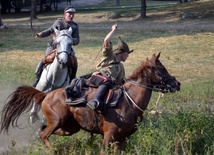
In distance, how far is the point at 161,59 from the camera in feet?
78.0

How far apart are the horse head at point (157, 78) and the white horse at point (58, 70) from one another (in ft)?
5.37

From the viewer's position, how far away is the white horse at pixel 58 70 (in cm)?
1080

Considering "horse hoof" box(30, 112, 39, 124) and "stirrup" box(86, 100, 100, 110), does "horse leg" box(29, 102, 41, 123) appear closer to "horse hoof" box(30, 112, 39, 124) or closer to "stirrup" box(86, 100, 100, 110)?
"horse hoof" box(30, 112, 39, 124)

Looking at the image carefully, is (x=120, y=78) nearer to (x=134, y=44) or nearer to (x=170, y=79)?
(x=170, y=79)

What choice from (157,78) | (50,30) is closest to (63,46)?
(50,30)

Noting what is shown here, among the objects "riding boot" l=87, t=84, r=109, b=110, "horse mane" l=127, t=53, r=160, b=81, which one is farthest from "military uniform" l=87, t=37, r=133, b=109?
"horse mane" l=127, t=53, r=160, b=81

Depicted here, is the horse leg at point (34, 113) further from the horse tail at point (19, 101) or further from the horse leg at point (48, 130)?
the horse leg at point (48, 130)

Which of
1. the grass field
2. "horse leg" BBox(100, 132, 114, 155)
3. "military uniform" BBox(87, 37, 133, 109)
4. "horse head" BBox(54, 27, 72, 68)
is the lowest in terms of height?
the grass field

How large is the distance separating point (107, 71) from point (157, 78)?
3.77 feet

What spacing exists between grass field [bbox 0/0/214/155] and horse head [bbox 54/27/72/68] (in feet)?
4.07

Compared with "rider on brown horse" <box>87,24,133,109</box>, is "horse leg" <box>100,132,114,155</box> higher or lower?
lower

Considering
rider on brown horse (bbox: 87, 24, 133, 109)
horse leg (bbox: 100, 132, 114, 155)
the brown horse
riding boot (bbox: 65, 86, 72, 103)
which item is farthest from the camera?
riding boot (bbox: 65, 86, 72, 103)

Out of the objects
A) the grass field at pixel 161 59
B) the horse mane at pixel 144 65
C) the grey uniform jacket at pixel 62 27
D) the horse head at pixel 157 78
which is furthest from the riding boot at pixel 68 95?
the grey uniform jacket at pixel 62 27

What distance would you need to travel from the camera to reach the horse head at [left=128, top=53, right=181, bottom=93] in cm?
951
